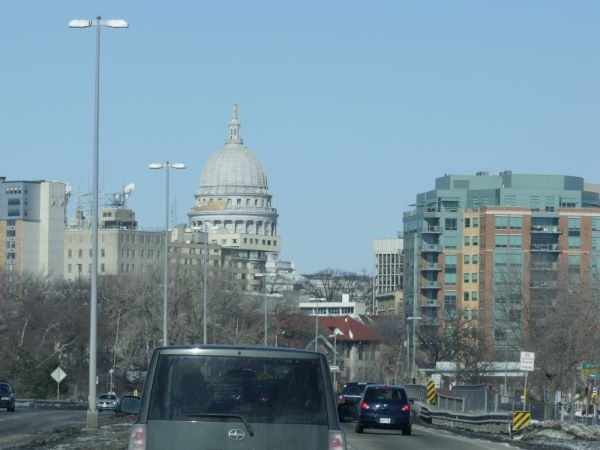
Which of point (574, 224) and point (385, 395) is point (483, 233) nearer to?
point (574, 224)

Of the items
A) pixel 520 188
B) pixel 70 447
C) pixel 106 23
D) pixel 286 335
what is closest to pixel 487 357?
pixel 286 335

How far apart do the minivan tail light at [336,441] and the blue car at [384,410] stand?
2931cm

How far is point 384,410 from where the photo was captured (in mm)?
41219

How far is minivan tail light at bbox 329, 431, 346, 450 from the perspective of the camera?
11.9 metres

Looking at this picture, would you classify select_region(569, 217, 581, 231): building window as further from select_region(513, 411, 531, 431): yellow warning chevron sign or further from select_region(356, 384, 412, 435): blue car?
select_region(356, 384, 412, 435): blue car

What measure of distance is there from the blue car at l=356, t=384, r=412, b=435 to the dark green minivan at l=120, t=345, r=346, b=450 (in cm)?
2930

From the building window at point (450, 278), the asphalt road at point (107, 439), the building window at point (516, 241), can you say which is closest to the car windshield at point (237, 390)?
the asphalt road at point (107, 439)

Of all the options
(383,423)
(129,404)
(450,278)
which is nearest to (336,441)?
(129,404)

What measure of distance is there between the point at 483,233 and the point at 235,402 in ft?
431

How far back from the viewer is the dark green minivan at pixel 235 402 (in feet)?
38.7

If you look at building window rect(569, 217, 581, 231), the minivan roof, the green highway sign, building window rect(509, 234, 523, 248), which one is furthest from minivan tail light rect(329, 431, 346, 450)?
building window rect(569, 217, 581, 231)

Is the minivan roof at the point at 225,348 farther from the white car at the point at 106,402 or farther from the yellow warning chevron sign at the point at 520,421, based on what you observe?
the white car at the point at 106,402

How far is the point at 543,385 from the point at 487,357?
25709 mm

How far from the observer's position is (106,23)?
38.5m
